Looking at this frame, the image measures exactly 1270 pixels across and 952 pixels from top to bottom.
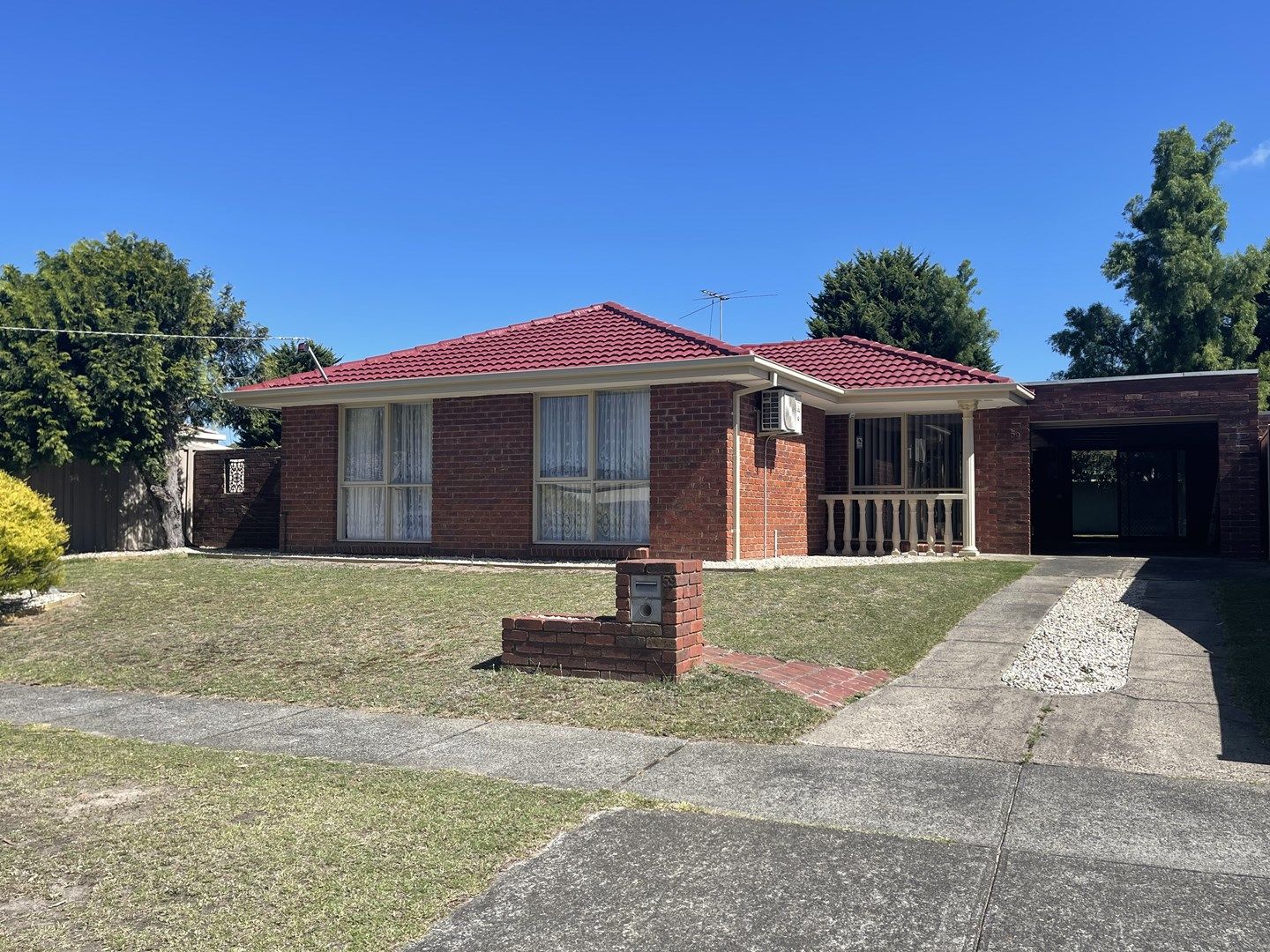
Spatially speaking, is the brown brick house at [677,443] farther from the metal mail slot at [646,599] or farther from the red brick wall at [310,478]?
the metal mail slot at [646,599]

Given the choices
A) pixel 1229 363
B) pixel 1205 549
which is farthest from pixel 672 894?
pixel 1229 363

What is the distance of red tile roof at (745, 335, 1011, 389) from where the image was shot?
1538 centimetres

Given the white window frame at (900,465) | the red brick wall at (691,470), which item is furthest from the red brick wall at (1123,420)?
the red brick wall at (691,470)

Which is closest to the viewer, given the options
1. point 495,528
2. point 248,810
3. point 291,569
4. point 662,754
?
point 248,810

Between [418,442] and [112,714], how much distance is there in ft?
27.6

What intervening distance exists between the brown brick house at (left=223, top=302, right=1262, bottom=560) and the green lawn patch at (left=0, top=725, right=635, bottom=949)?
8.33 m

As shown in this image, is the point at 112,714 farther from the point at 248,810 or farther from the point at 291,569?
the point at 291,569

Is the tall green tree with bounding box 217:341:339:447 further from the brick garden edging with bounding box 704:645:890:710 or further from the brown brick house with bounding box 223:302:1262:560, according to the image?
the brick garden edging with bounding box 704:645:890:710

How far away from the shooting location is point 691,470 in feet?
43.8

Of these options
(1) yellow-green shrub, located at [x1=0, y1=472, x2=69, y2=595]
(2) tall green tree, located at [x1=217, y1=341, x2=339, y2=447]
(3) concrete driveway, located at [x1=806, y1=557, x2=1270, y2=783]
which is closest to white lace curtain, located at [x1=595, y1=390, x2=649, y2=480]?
(3) concrete driveway, located at [x1=806, y1=557, x2=1270, y2=783]

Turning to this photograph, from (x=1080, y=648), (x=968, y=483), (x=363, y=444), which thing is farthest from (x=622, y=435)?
(x=1080, y=648)

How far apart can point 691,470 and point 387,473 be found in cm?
489

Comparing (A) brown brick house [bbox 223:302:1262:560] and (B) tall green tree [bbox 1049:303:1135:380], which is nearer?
(A) brown brick house [bbox 223:302:1262:560]

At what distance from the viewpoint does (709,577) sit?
38.8ft
